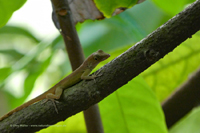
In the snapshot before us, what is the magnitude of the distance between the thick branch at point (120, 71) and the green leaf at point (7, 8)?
380 millimetres

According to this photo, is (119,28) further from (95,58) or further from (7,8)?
(7,8)

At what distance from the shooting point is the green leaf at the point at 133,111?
3.98 feet

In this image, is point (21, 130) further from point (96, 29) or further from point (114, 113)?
point (96, 29)

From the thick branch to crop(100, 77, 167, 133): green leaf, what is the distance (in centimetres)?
36

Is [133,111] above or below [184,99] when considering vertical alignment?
above

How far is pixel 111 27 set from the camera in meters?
1.60

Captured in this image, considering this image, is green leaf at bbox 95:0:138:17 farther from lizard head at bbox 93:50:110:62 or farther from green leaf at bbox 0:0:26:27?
lizard head at bbox 93:50:110:62

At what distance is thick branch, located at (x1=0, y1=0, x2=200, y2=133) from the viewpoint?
2.45ft

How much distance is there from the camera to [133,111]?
4.11 ft

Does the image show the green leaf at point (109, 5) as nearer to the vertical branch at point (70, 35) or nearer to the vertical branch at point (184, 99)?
the vertical branch at point (70, 35)

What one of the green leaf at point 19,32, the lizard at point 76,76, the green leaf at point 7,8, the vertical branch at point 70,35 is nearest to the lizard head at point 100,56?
the lizard at point 76,76

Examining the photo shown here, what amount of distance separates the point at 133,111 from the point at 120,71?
50 cm

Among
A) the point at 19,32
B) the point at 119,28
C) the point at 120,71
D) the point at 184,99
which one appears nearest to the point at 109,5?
the point at 120,71

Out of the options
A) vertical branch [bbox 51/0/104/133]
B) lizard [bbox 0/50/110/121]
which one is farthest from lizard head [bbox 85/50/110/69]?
vertical branch [bbox 51/0/104/133]
